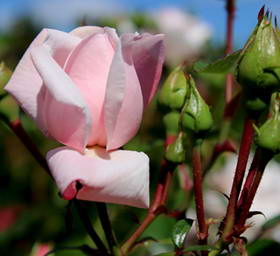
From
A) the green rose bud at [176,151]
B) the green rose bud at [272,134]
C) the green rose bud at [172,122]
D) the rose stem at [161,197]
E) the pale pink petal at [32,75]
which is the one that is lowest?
the rose stem at [161,197]

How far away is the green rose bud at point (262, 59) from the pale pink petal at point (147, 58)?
0.36ft

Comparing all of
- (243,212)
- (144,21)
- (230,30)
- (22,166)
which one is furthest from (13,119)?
(144,21)

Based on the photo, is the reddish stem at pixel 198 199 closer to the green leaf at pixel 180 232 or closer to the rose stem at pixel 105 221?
the green leaf at pixel 180 232

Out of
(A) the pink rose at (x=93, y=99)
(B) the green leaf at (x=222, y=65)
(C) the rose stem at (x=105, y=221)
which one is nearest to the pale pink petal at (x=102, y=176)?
(A) the pink rose at (x=93, y=99)

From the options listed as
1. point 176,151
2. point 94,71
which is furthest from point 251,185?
point 94,71

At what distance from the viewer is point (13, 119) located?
39.1 inches

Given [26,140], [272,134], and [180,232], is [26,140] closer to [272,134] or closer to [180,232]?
[180,232]

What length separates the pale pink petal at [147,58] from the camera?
2.66 ft

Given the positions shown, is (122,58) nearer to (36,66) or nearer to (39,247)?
(36,66)

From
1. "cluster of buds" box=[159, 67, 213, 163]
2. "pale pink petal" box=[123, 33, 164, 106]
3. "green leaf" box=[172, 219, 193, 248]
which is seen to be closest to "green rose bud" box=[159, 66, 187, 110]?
"cluster of buds" box=[159, 67, 213, 163]

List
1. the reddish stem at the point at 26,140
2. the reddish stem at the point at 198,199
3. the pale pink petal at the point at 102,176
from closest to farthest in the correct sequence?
the pale pink petal at the point at 102,176, the reddish stem at the point at 198,199, the reddish stem at the point at 26,140

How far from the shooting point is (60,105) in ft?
2.56

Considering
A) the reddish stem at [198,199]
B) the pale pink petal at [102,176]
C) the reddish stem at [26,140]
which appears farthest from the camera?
the reddish stem at [26,140]

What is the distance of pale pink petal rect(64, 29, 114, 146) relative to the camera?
2.68ft
